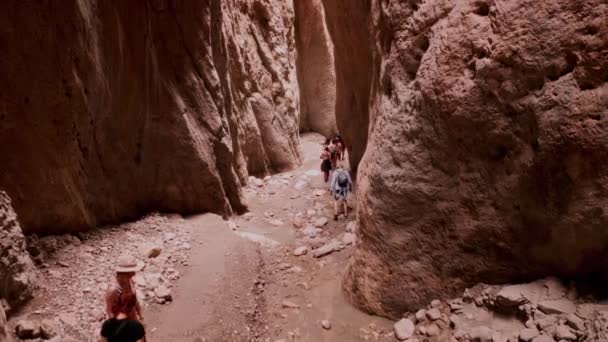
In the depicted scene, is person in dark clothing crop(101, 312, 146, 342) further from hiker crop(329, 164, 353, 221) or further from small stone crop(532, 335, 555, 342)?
hiker crop(329, 164, 353, 221)

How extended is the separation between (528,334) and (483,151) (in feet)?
5.47

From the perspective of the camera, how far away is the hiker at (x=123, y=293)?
3.67 meters

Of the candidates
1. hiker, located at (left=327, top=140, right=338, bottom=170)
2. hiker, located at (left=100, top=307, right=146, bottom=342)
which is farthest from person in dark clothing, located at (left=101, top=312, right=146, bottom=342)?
hiker, located at (left=327, top=140, right=338, bottom=170)

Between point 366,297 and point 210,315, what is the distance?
1878 mm

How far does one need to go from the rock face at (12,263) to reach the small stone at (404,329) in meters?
3.90

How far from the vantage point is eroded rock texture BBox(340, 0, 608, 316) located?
→ 3.58 metres

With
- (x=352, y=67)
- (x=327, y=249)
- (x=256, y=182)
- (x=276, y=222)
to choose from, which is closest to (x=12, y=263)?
(x=327, y=249)

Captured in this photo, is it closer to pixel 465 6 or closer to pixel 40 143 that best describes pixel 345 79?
pixel 465 6

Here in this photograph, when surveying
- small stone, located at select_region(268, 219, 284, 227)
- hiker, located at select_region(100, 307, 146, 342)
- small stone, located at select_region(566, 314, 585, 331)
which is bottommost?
small stone, located at select_region(268, 219, 284, 227)

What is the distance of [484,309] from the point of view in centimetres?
435

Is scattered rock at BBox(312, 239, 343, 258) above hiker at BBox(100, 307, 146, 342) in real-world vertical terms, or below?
below

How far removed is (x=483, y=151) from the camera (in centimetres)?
425

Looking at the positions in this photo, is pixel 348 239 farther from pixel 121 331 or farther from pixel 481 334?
pixel 121 331

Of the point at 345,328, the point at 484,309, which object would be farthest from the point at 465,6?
the point at 345,328
